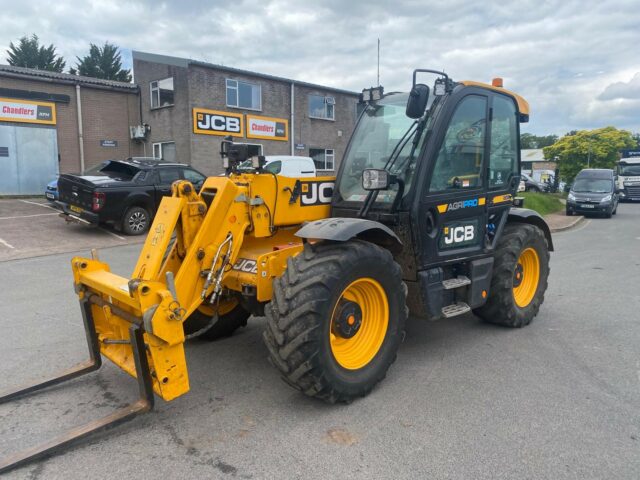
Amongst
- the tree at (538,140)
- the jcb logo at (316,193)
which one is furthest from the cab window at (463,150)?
the tree at (538,140)

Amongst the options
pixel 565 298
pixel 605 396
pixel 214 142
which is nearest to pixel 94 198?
pixel 214 142

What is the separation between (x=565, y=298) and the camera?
658 cm

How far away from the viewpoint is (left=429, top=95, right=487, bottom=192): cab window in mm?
4191

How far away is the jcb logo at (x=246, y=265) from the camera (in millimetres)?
3666

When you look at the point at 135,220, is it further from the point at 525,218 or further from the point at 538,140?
the point at 538,140

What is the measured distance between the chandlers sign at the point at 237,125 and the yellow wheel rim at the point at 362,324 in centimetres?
1655

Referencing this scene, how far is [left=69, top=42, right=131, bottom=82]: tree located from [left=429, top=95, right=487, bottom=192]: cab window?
139 feet

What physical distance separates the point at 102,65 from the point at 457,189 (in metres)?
44.1

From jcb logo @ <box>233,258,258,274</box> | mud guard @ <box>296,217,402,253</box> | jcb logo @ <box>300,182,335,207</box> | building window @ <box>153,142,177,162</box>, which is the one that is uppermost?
building window @ <box>153,142,177,162</box>

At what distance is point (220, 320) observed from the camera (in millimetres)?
4598

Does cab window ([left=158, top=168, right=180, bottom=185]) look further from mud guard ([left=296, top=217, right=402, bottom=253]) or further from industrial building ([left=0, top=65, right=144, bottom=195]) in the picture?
mud guard ([left=296, top=217, right=402, bottom=253])

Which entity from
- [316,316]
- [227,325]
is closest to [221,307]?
[227,325]

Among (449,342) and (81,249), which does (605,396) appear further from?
(81,249)

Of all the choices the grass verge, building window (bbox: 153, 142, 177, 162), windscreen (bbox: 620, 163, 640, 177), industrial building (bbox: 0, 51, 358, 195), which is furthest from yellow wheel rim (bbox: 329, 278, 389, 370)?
windscreen (bbox: 620, 163, 640, 177)
